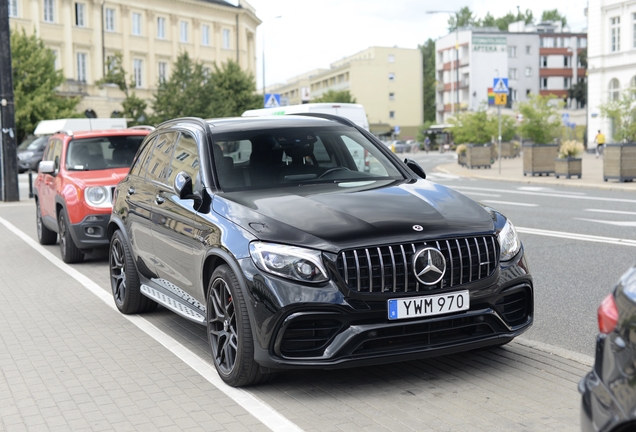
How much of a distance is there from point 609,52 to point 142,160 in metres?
61.8

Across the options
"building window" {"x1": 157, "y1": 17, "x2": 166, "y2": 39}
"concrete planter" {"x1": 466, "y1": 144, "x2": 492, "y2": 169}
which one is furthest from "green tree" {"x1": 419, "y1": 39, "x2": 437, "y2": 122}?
"concrete planter" {"x1": 466, "y1": 144, "x2": 492, "y2": 169}

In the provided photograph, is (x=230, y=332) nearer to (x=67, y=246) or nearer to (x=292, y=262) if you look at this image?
(x=292, y=262)

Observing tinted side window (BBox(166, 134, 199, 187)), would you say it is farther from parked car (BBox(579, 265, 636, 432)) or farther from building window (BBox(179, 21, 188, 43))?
building window (BBox(179, 21, 188, 43))

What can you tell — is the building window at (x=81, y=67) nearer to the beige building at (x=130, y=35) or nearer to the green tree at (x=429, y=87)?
the beige building at (x=130, y=35)

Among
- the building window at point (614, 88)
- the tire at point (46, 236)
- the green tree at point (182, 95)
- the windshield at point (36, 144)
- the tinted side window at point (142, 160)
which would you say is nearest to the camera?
the tinted side window at point (142, 160)

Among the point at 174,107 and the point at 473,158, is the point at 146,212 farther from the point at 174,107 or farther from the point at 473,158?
the point at 174,107

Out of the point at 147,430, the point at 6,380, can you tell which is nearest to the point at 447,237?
the point at 147,430

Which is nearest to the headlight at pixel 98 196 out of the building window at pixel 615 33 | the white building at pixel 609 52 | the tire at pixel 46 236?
the tire at pixel 46 236

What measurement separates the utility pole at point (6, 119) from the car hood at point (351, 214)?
742 inches

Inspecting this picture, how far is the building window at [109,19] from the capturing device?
7225cm

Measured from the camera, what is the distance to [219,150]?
256 inches

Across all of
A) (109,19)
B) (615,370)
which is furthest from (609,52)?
(615,370)

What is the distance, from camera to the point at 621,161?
26.2 metres

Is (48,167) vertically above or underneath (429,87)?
underneath
